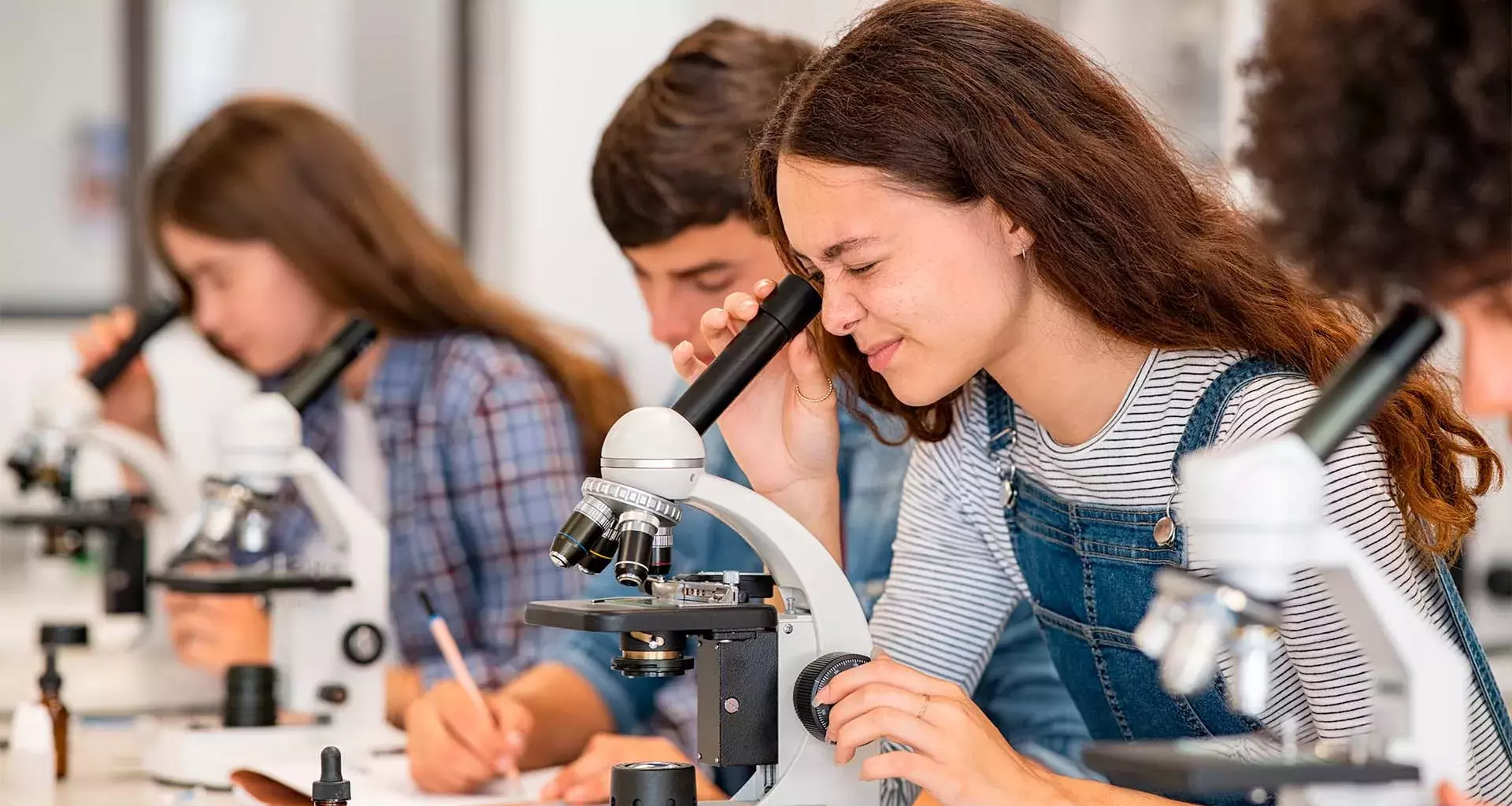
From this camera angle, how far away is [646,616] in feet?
4.16

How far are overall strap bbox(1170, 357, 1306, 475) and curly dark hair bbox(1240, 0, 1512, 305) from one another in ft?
1.33

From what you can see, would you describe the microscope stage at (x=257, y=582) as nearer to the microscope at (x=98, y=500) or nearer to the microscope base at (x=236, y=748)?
the microscope base at (x=236, y=748)

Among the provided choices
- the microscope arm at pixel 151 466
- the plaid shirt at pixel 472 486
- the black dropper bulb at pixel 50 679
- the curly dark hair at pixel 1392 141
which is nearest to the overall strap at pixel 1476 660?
the curly dark hair at pixel 1392 141

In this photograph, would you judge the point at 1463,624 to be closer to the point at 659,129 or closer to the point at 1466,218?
the point at 1466,218

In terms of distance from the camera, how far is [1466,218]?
0.93 m

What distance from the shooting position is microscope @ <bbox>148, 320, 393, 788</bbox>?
6.43 feet

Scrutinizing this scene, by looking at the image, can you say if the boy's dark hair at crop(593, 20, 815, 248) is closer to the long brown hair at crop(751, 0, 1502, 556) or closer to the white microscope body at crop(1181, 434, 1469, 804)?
the long brown hair at crop(751, 0, 1502, 556)

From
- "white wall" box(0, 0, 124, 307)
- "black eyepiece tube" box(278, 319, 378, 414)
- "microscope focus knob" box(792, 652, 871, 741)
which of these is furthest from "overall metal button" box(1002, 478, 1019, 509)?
"white wall" box(0, 0, 124, 307)

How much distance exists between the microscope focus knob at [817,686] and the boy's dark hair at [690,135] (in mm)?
679

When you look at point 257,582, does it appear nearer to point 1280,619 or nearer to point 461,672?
point 461,672

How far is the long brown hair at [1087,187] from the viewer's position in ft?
4.56

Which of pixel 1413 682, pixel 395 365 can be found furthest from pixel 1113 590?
pixel 395 365

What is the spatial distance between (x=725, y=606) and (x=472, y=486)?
1178 millimetres

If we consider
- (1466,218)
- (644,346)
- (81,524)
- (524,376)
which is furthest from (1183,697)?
(644,346)
